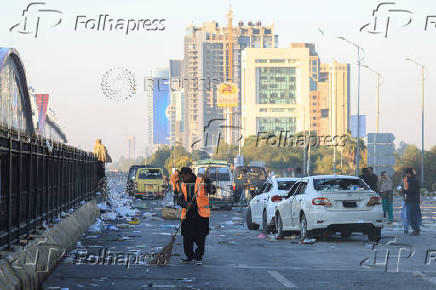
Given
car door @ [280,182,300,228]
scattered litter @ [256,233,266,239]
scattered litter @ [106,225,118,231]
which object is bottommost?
scattered litter @ [256,233,266,239]

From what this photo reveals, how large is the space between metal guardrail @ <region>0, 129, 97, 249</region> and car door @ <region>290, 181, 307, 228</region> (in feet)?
18.0

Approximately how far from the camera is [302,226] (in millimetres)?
21031

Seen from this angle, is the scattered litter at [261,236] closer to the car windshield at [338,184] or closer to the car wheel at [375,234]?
the car windshield at [338,184]

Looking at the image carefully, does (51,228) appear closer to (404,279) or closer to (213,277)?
(213,277)

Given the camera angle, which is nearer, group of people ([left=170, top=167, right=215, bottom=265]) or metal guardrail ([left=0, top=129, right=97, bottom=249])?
metal guardrail ([left=0, top=129, right=97, bottom=249])

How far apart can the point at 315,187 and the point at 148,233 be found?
4.88m

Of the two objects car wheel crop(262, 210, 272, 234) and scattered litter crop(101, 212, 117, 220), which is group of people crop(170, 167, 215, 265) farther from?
scattered litter crop(101, 212, 117, 220)

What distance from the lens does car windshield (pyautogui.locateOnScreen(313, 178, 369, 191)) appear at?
21.1 meters

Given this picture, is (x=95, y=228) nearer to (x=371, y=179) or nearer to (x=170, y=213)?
(x=170, y=213)

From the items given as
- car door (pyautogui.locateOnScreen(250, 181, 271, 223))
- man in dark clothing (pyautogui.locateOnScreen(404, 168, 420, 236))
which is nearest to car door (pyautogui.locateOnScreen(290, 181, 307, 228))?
car door (pyautogui.locateOnScreen(250, 181, 271, 223))

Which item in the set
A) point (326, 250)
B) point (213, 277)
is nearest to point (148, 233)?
point (326, 250)

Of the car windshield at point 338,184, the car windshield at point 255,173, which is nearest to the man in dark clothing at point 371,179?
the car windshield at point 338,184

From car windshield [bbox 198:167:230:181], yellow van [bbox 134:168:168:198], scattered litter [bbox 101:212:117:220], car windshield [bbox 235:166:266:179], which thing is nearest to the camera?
scattered litter [bbox 101:212:117:220]

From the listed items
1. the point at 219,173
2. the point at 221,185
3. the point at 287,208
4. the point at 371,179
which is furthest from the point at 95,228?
the point at 219,173
